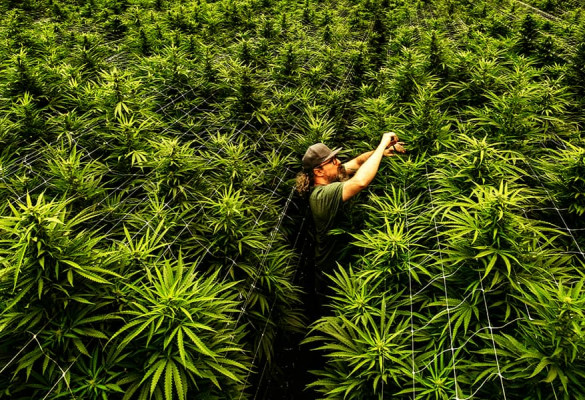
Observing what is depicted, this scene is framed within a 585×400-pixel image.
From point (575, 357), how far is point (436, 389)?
493 millimetres

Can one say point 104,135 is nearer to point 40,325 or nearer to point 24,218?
point 24,218

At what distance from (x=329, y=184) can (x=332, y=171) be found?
203 millimetres

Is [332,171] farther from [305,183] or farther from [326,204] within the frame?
[326,204]

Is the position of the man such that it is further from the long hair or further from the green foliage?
the green foliage

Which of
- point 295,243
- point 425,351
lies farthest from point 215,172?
point 425,351

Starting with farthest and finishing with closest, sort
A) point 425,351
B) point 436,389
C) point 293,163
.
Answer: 1. point 293,163
2. point 425,351
3. point 436,389

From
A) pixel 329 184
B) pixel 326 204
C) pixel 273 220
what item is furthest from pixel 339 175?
pixel 273 220

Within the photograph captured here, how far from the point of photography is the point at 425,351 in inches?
56.7

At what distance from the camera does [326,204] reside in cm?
217

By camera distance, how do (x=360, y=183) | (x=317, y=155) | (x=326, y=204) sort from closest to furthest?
(x=360, y=183) → (x=326, y=204) → (x=317, y=155)

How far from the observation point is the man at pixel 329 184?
2.08 meters

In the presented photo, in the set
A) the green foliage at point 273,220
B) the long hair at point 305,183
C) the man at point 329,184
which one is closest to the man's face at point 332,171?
the man at point 329,184

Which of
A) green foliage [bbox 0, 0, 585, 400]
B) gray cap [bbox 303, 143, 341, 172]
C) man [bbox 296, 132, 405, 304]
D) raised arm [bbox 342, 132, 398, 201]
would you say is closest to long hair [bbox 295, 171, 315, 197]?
man [bbox 296, 132, 405, 304]

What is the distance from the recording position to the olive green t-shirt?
2.15 metres
